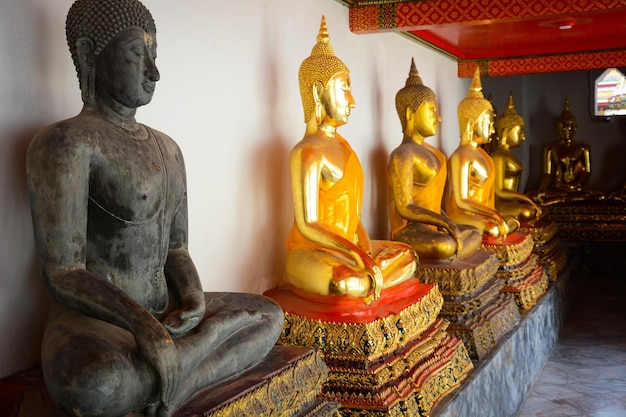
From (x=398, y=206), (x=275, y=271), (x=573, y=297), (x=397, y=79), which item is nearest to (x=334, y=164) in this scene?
Answer: (x=275, y=271)

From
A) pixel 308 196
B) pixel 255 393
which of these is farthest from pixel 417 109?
pixel 255 393

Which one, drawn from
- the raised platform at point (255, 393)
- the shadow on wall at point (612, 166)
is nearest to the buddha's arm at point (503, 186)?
the shadow on wall at point (612, 166)

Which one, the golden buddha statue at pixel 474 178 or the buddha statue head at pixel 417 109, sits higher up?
the buddha statue head at pixel 417 109

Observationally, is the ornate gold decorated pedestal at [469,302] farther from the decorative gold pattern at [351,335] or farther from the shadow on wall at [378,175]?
the decorative gold pattern at [351,335]

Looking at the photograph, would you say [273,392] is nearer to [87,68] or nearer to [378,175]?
[87,68]

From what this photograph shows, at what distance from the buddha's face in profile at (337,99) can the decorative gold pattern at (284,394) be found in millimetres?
1383

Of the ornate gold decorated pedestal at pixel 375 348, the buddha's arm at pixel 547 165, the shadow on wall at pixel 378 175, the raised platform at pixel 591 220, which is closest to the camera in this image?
the ornate gold decorated pedestal at pixel 375 348

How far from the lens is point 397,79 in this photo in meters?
5.89

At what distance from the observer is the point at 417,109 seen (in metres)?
4.90

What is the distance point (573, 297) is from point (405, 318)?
471 centimetres

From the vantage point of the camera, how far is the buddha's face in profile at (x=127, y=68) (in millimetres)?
2318

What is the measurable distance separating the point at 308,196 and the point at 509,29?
3515mm

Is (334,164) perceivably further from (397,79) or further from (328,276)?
(397,79)

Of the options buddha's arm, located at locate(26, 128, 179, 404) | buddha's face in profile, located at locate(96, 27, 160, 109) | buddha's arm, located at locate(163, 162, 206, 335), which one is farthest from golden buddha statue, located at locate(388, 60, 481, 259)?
buddha's arm, located at locate(26, 128, 179, 404)
